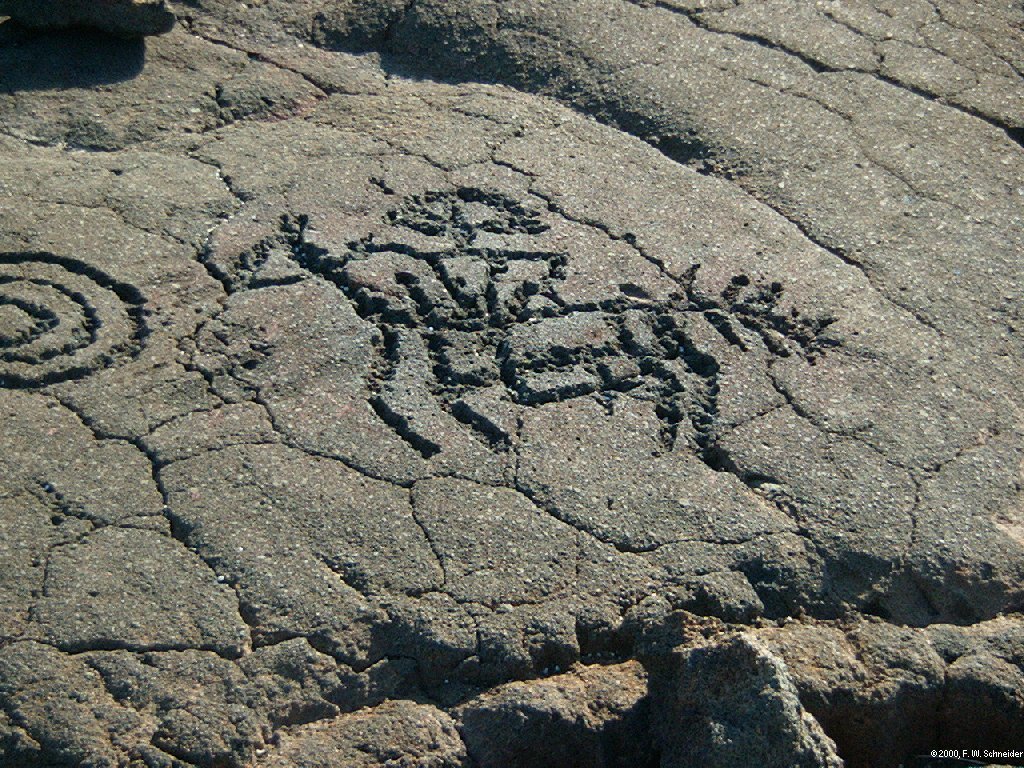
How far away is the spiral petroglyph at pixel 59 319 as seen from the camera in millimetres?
3260

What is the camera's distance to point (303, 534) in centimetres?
283

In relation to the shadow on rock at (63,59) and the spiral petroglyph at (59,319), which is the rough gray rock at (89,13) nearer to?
the shadow on rock at (63,59)

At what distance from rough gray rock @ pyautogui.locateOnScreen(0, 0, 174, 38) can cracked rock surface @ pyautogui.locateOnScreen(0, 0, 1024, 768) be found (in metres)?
0.05

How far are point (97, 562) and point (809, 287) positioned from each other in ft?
7.37

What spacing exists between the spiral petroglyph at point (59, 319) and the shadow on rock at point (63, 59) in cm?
109

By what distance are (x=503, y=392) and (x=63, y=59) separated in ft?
7.72

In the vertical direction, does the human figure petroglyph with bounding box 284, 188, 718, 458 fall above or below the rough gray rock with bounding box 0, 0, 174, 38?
below

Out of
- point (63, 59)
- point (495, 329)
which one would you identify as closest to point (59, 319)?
point (495, 329)

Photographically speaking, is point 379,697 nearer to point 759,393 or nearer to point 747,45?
point 759,393

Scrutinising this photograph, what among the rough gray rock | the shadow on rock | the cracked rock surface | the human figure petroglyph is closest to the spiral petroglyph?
the cracked rock surface

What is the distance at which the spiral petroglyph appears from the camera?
3260 millimetres

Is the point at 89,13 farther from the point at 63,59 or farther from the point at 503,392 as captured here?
the point at 503,392

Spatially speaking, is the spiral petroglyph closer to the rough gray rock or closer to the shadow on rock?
the shadow on rock

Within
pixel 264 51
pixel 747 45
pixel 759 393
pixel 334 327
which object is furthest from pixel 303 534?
pixel 747 45
